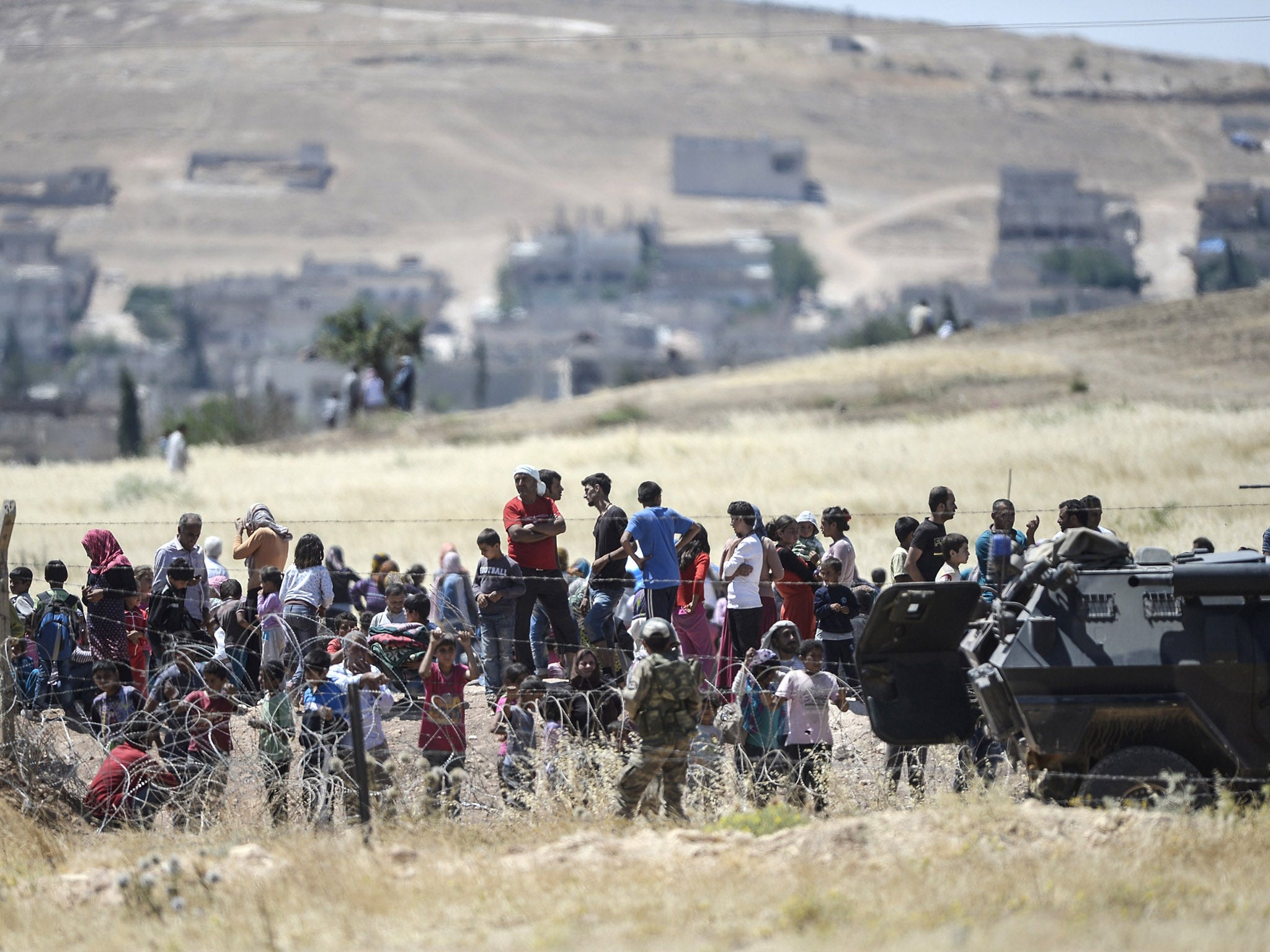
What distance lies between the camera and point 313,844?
10242 millimetres

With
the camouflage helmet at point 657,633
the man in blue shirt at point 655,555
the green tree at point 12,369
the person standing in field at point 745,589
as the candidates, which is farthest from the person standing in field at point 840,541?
the green tree at point 12,369

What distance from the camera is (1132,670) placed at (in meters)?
10.3

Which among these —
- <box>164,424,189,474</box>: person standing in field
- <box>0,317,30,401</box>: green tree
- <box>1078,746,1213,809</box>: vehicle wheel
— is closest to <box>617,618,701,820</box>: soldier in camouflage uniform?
<box>1078,746,1213,809</box>: vehicle wheel

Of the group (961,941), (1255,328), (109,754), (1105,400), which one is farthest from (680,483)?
(1255,328)

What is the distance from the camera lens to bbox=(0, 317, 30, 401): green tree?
151 metres

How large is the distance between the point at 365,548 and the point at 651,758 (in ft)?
49.3

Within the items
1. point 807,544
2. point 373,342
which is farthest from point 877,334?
point 807,544

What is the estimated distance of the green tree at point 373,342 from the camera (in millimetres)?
55094

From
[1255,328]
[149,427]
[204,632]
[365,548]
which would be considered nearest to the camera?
[204,632]

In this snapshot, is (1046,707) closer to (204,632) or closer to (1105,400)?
(204,632)

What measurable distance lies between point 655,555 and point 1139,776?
4.66m

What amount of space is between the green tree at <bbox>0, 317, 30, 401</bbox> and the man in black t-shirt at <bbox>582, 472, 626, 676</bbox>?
5281 inches

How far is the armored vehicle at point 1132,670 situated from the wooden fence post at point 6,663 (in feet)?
20.9

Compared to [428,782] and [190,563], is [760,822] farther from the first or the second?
[190,563]
